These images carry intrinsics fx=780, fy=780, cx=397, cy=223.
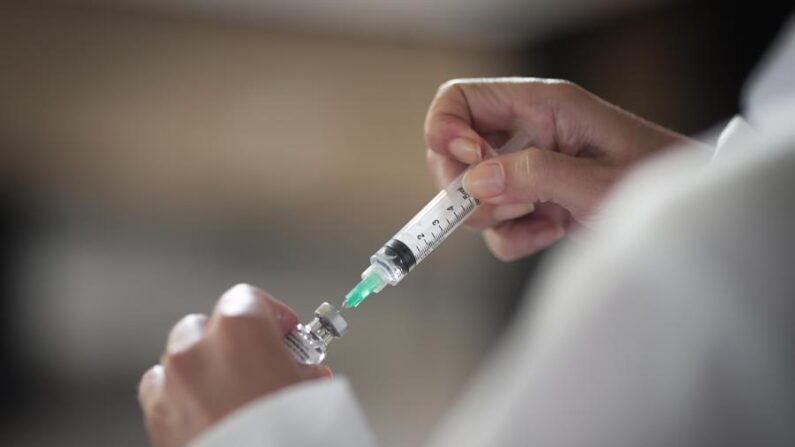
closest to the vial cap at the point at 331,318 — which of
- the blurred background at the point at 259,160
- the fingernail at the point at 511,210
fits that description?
the fingernail at the point at 511,210

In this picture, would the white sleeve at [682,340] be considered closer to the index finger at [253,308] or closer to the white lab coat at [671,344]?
the white lab coat at [671,344]

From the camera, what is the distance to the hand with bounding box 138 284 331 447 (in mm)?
650

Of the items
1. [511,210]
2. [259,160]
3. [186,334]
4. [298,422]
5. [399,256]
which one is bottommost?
[298,422]

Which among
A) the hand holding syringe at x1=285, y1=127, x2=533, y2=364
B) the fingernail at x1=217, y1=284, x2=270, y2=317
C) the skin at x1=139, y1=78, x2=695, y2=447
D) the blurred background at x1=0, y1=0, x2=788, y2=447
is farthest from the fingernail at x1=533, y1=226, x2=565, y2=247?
the blurred background at x1=0, y1=0, x2=788, y2=447

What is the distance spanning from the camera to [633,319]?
0.58 m

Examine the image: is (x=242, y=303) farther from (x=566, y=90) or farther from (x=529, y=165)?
(x=566, y=90)

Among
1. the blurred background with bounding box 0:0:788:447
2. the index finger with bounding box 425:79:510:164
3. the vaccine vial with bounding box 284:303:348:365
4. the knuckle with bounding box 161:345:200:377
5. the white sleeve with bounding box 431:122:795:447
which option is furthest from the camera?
the blurred background with bounding box 0:0:788:447

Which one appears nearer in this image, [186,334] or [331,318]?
[186,334]

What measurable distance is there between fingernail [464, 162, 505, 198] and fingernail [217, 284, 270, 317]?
35cm

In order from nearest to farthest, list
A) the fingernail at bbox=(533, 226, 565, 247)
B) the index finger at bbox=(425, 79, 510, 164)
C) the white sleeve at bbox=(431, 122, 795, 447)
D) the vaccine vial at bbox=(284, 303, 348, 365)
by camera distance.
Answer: the white sleeve at bbox=(431, 122, 795, 447) → the vaccine vial at bbox=(284, 303, 348, 365) → the index finger at bbox=(425, 79, 510, 164) → the fingernail at bbox=(533, 226, 565, 247)

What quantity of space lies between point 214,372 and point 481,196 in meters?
0.46

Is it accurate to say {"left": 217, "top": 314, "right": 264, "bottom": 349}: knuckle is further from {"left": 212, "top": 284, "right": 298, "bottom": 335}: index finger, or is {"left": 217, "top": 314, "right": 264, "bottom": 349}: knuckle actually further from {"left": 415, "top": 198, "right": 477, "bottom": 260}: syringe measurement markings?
{"left": 415, "top": 198, "right": 477, "bottom": 260}: syringe measurement markings

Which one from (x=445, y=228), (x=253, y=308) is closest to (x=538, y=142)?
(x=445, y=228)

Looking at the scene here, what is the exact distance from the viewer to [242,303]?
730 millimetres
